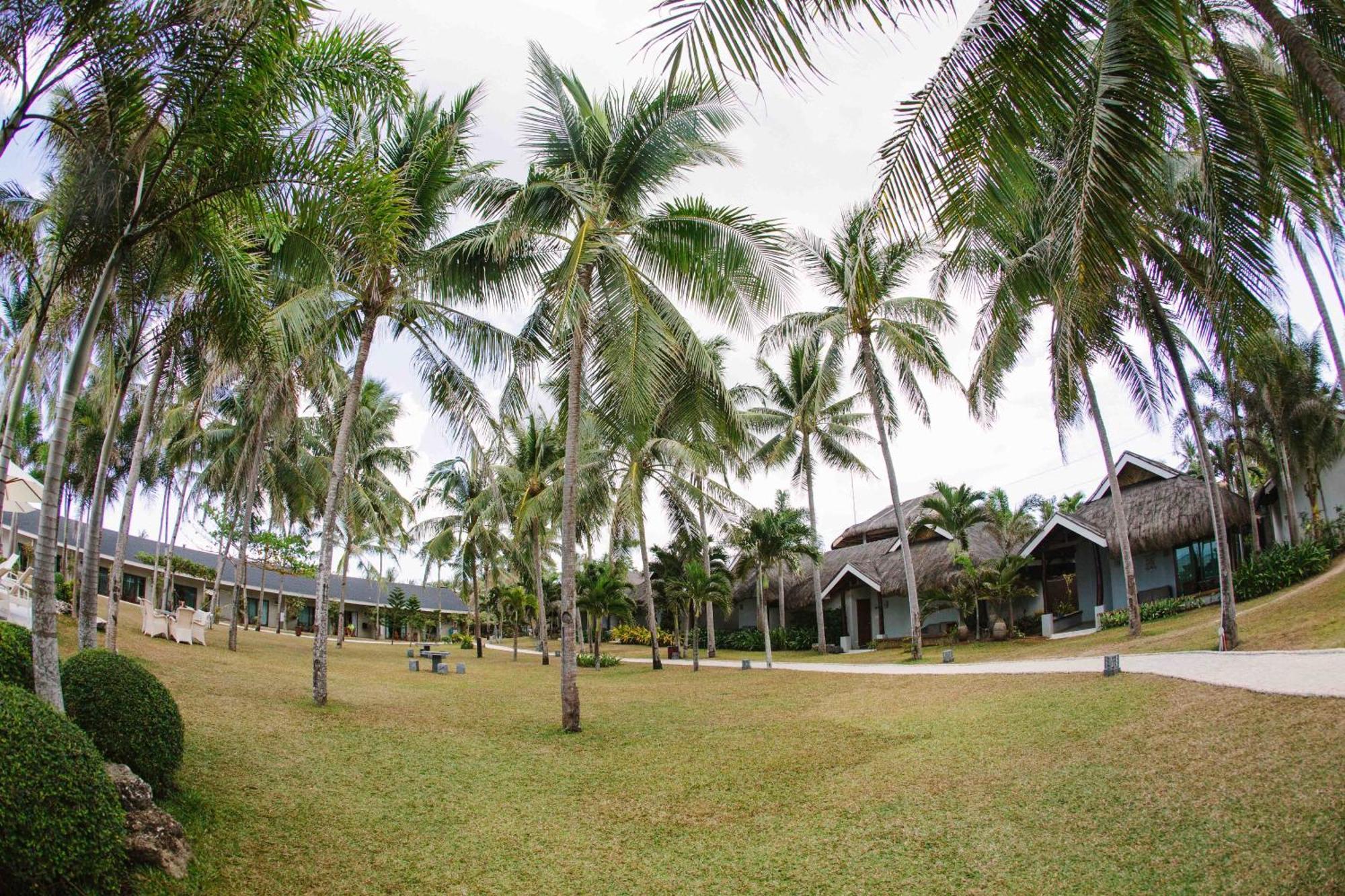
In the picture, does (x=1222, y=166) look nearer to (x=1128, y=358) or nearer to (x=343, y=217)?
(x=343, y=217)

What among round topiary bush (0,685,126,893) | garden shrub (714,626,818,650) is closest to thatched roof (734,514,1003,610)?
garden shrub (714,626,818,650)

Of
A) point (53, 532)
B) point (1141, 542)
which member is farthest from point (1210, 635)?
point (53, 532)

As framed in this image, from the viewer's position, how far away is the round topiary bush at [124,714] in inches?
223

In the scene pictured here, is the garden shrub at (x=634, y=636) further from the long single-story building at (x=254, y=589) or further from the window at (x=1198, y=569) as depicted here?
the window at (x=1198, y=569)

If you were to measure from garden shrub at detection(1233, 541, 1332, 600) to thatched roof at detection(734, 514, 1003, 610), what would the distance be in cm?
750

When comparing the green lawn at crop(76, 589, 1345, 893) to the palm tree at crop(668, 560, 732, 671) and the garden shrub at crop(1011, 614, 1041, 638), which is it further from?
the garden shrub at crop(1011, 614, 1041, 638)

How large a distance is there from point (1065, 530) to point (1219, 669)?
632 inches

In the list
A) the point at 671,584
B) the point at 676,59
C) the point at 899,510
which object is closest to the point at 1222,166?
the point at 676,59

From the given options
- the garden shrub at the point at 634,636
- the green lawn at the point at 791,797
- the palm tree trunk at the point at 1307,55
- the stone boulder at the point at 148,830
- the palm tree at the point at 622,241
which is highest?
the palm tree at the point at 622,241

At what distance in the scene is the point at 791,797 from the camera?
7.44 metres

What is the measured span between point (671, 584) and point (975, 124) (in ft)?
71.1

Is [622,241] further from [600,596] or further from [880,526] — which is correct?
[880,526]

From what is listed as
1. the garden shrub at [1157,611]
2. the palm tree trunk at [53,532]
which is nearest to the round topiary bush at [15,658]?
the palm tree trunk at [53,532]

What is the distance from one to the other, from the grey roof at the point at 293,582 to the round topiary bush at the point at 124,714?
25038 mm
